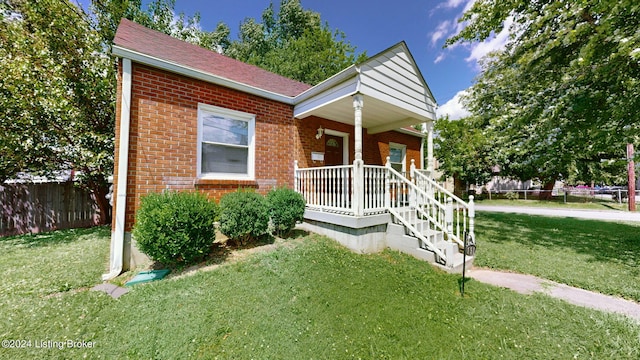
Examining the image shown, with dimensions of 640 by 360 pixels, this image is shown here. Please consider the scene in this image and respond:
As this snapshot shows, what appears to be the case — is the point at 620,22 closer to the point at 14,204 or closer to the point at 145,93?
the point at 145,93

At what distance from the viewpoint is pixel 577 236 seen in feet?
22.4

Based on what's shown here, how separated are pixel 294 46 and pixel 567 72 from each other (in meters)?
19.8

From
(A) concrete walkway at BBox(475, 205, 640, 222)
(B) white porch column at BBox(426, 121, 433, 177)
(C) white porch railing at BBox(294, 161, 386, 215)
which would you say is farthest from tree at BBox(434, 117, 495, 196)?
(C) white porch railing at BBox(294, 161, 386, 215)

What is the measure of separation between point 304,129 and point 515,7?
6.45 metres

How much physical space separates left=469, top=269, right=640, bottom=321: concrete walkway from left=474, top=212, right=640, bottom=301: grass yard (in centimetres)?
24

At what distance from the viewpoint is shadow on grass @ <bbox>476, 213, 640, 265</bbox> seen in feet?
17.5

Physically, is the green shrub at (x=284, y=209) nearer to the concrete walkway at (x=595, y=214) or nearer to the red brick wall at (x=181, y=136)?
the red brick wall at (x=181, y=136)

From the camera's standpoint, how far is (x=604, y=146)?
593 centimetres

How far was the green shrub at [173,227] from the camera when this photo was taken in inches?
141

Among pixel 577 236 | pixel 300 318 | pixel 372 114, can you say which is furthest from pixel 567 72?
pixel 300 318

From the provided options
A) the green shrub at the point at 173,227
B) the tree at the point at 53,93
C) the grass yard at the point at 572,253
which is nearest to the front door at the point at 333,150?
the green shrub at the point at 173,227

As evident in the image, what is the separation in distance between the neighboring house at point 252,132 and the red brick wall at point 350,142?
1.7 inches

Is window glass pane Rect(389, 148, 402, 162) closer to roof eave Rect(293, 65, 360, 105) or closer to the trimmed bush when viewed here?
roof eave Rect(293, 65, 360, 105)

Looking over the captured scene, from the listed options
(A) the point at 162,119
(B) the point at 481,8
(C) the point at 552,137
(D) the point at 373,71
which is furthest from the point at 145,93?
(C) the point at 552,137
